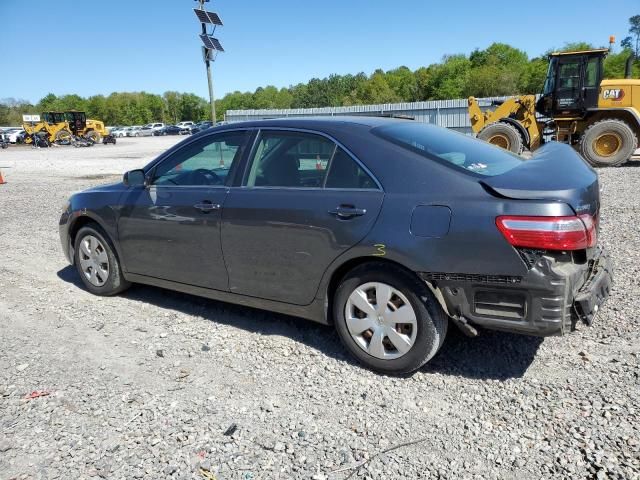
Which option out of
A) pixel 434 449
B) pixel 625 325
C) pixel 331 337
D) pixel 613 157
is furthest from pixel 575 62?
pixel 434 449

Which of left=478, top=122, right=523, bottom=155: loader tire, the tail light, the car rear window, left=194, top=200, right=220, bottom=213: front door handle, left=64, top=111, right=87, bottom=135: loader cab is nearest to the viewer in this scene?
the tail light

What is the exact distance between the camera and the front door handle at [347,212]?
3.19 metres

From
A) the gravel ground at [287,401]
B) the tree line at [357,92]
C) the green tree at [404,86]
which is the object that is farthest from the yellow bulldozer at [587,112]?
the green tree at [404,86]

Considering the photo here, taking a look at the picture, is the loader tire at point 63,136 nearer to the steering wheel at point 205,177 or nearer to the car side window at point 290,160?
the steering wheel at point 205,177

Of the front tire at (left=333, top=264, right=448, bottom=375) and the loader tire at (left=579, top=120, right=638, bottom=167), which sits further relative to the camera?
the loader tire at (left=579, top=120, right=638, bottom=167)

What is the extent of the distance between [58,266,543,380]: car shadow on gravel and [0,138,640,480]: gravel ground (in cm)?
2

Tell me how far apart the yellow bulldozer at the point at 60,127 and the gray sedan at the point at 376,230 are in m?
42.5

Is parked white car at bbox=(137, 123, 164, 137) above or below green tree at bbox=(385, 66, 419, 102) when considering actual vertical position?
below

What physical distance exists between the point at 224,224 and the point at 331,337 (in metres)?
1.18

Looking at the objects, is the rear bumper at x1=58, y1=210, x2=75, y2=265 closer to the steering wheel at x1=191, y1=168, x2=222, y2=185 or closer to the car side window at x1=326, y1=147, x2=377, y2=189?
the steering wheel at x1=191, y1=168, x2=222, y2=185

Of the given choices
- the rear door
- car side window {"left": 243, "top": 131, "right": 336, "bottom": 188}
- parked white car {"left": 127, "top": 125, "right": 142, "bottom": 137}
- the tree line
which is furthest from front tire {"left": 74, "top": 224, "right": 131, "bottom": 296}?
parked white car {"left": 127, "top": 125, "right": 142, "bottom": 137}

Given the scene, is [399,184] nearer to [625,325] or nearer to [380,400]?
[380,400]

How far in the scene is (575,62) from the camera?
1356 cm

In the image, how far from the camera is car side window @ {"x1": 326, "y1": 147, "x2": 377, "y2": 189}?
326 centimetres
